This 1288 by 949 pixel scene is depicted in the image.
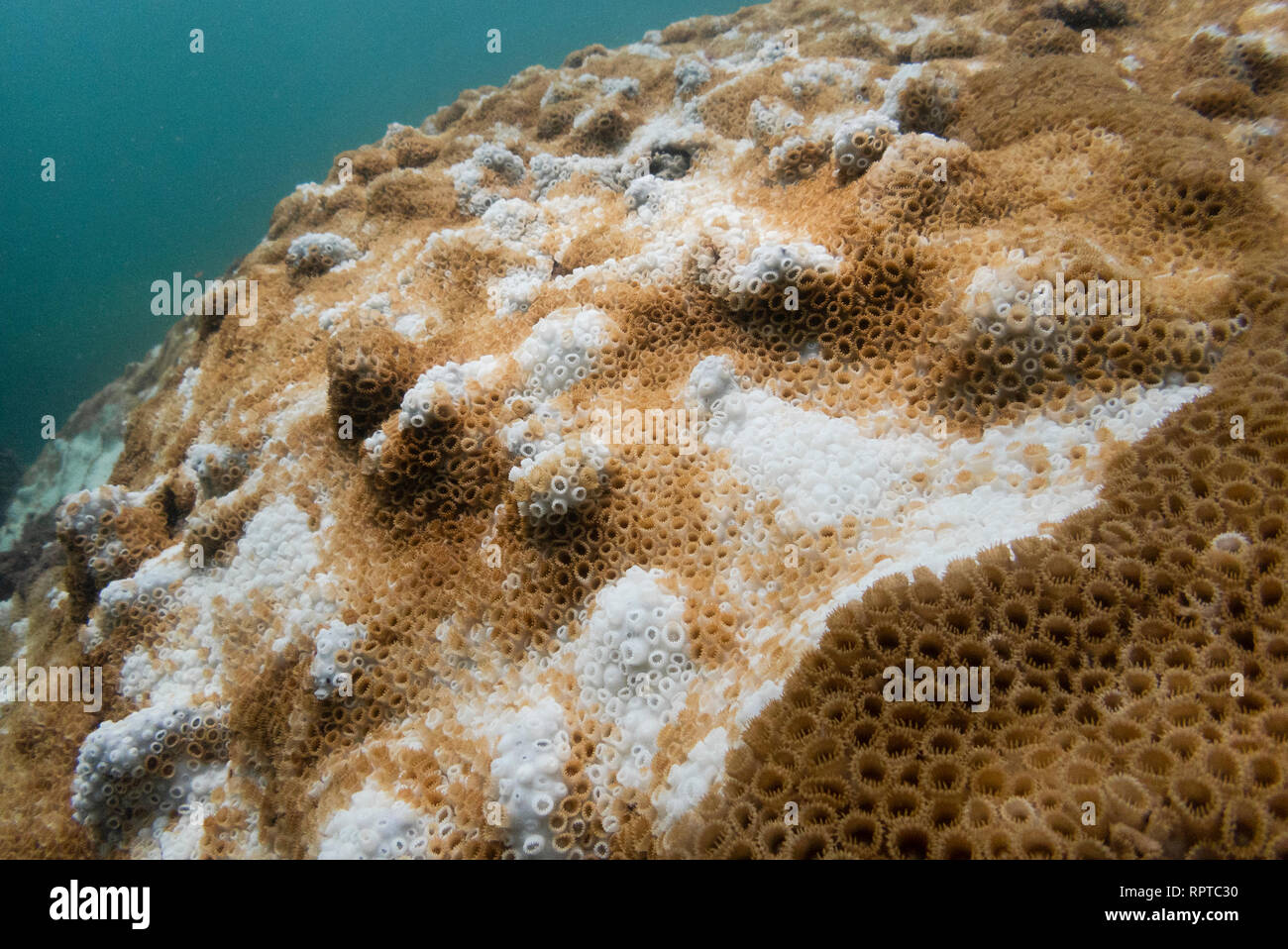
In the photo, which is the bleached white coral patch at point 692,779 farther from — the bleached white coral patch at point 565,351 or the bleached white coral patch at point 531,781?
the bleached white coral patch at point 565,351

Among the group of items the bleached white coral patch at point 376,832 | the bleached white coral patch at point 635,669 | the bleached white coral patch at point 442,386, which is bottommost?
the bleached white coral patch at point 376,832

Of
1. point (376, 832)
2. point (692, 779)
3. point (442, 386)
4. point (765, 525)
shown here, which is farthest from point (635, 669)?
point (442, 386)

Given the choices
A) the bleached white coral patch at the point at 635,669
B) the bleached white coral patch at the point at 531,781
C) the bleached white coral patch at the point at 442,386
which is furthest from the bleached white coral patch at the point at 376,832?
the bleached white coral patch at the point at 442,386

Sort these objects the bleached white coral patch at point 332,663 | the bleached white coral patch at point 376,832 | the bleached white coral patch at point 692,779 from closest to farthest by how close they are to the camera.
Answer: the bleached white coral patch at point 692,779
the bleached white coral patch at point 376,832
the bleached white coral patch at point 332,663

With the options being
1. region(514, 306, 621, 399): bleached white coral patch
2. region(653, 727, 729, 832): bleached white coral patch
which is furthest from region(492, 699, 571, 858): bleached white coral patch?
region(514, 306, 621, 399): bleached white coral patch

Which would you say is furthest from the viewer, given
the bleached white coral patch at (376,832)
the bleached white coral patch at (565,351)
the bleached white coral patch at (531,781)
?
the bleached white coral patch at (565,351)

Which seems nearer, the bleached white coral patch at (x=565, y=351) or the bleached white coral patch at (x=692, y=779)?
the bleached white coral patch at (x=692, y=779)

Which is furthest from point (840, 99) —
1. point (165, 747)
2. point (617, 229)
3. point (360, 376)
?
point (165, 747)

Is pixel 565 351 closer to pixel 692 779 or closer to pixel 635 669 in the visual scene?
pixel 635 669
